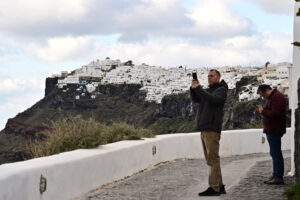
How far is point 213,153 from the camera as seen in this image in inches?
350

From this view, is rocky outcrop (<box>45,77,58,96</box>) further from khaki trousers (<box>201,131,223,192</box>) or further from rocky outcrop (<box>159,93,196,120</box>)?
khaki trousers (<box>201,131,223,192</box>)

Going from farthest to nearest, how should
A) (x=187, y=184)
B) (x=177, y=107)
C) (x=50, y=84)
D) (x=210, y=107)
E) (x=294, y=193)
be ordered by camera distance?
(x=50, y=84), (x=177, y=107), (x=187, y=184), (x=210, y=107), (x=294, y=193)

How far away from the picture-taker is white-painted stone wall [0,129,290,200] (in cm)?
745

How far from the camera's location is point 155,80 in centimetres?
15475

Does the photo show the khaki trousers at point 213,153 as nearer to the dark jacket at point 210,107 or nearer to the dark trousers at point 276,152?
the dark jacket at point 210,107

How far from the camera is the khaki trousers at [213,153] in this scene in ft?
29.1

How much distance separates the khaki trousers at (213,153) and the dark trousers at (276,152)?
1202mm

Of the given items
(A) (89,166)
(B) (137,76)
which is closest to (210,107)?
(A) (89,166)

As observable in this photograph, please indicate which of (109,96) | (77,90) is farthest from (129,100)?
(77,90)

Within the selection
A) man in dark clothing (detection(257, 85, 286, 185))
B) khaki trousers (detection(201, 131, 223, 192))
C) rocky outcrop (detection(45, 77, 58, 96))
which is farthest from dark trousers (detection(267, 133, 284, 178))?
rocky outcrop (detection(45, 77, 58, 96))

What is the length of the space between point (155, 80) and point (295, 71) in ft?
472

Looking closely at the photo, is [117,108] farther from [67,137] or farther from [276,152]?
[276,152]

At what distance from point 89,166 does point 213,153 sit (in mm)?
2081

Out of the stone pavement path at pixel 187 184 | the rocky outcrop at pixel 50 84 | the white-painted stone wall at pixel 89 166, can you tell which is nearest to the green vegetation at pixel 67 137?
the white-painted stone wall at pixel 89 166
